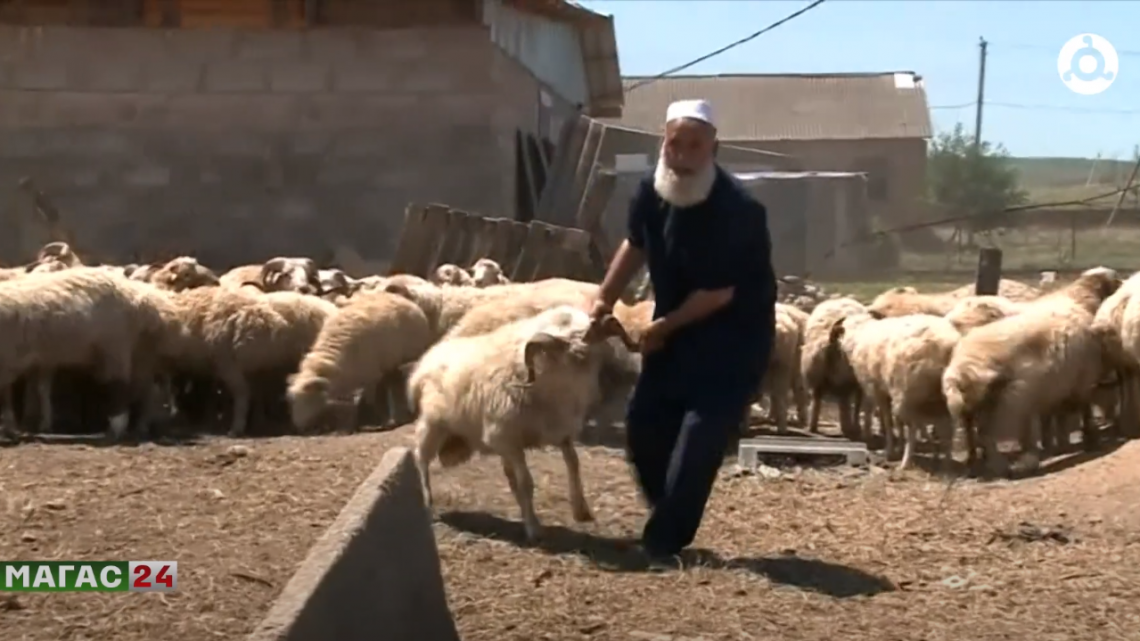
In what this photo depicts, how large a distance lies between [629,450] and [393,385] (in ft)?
17.7

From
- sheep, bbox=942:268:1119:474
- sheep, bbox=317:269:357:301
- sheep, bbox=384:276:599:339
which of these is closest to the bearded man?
sheep, bbox=942:268:1119:474

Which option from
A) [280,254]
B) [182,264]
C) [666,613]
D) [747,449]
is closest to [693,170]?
[666,613]

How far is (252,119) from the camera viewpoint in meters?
19.0

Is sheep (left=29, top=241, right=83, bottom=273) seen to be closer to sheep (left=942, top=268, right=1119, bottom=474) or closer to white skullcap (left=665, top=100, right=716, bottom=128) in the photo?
sheep (left=942, top=268, right=1119, bottom=474)

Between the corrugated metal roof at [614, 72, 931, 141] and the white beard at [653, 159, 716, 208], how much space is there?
45068 millimetres

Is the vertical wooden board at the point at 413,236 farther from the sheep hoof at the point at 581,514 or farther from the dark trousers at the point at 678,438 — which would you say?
the dark trousers at the point at 678,438

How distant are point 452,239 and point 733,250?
343 inches

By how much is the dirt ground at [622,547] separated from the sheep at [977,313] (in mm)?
1393

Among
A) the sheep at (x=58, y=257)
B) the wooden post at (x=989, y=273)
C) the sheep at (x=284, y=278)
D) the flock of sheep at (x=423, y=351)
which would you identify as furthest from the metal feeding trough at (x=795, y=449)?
the sheep at (x=58, y=257)

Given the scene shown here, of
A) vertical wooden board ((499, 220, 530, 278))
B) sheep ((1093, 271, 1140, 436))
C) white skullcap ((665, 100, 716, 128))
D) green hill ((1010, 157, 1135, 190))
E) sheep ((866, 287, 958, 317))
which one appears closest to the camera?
white skullcap ((665, 100, 716, 128))

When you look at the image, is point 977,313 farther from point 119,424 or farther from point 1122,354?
point 119,424

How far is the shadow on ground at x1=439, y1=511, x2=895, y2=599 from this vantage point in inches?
286

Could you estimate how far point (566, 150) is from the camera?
65.6 ft

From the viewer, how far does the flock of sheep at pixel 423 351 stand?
11.0 metres
